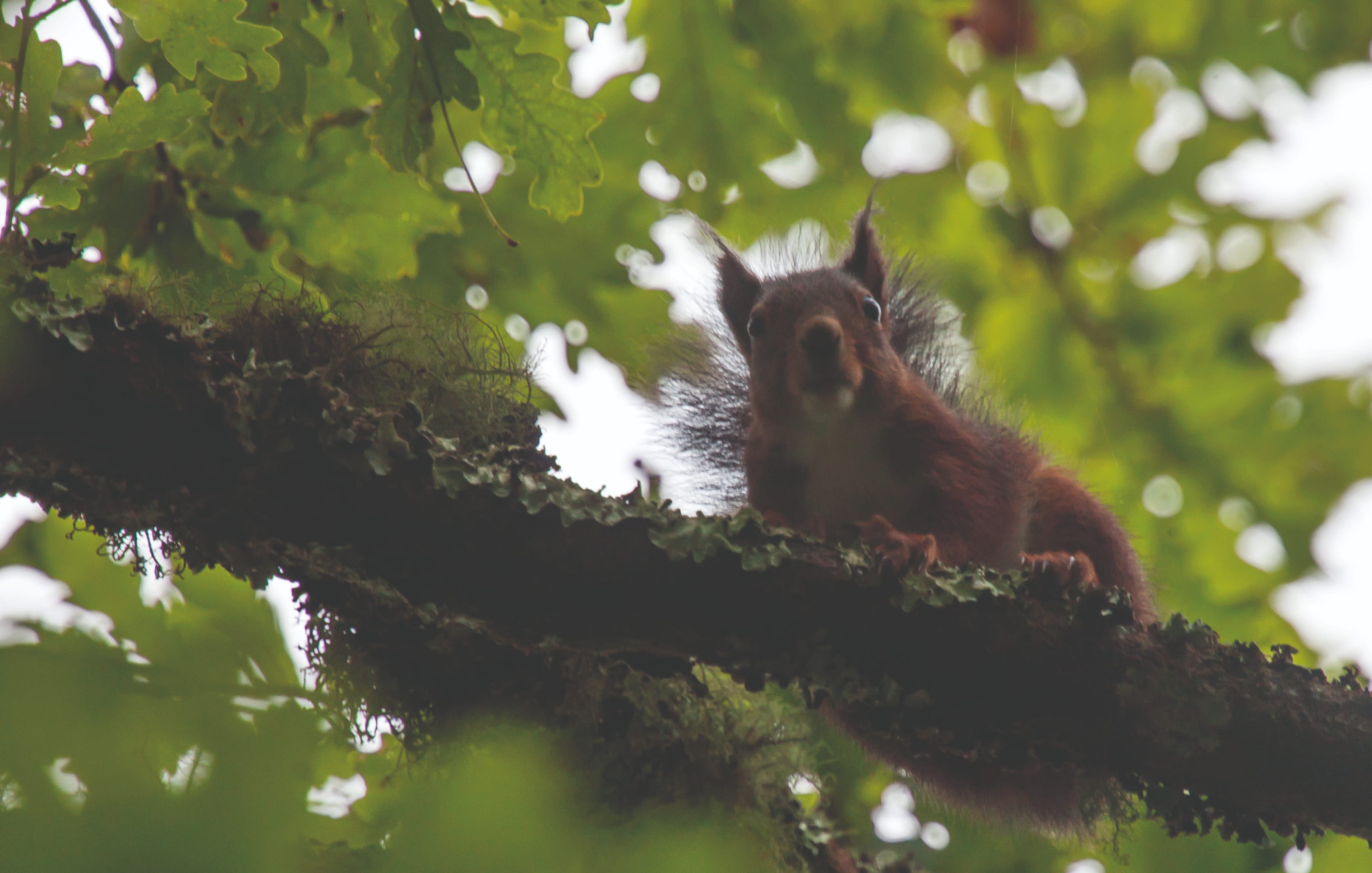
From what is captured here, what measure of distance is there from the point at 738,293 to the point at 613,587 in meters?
1.98

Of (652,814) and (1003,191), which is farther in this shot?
(1003,191)

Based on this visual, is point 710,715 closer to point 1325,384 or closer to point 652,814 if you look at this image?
point 652,814

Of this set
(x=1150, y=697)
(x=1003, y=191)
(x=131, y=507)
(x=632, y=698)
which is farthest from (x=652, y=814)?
(x=1003, y=191)

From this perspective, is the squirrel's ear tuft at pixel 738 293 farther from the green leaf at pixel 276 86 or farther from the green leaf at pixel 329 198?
the green leaf at pixel 276 86

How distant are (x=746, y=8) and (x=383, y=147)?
5.77 ft

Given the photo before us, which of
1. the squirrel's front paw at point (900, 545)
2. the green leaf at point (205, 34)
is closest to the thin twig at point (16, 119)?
the green leaf at point (205, 34)

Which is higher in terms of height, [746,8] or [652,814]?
[746,8]

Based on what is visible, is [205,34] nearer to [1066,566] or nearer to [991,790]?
[1066,566]

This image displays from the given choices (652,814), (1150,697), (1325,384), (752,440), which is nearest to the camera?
(1150,697)

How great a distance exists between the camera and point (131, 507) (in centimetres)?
173

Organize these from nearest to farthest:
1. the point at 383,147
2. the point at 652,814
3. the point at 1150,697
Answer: the point at 1150,697
the point at 652,814
the point at 383,147

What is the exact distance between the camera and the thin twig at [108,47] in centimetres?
241

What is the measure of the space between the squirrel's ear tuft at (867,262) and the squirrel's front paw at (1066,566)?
118 cm

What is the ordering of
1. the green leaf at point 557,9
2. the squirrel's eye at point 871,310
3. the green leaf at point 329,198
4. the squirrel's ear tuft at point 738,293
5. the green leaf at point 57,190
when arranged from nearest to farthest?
1. the green leaf at point 57,190
2. the green leaf at point 557,9
3. the green leaf at point 329,198
4. the squirrel's eye at point 871,310
5. the squirrel's ear tuft at point 738,293
